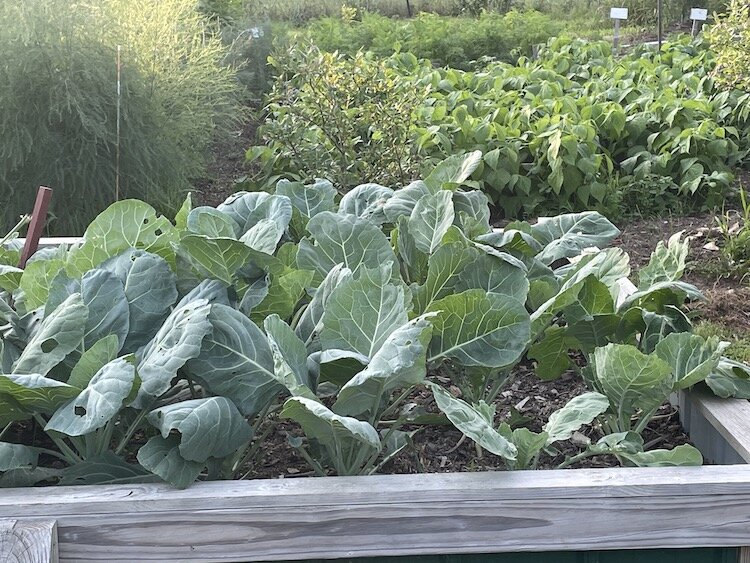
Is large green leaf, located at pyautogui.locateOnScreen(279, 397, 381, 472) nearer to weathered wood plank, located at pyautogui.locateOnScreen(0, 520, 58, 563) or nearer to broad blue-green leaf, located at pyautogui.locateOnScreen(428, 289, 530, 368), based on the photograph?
broad blue-green leaf, located at pyautogui.locateOnScreen(428, 289, 530, 368)

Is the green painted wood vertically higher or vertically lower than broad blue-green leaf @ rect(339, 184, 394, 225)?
lower

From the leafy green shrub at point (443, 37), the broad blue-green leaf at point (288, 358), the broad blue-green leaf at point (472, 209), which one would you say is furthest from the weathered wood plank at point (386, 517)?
the leafy green shrub at point (443, 37)

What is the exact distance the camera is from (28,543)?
1430 mm

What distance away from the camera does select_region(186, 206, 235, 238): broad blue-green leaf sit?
2.07 meters

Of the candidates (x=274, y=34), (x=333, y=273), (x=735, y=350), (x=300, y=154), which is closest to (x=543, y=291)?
(x=333, y=273)

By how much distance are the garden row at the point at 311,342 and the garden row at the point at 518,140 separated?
259 centimetres

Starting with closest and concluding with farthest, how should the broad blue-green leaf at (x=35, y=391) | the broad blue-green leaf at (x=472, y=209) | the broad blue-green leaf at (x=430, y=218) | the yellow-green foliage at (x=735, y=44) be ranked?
the broad blue-green leaf at (x=35, y=391)
the broad blue-green leaf at (x=430, y=218)
the broad blue-green leaf at (x=472, y=209)
the yellow-green foliage at (x=735, y=44)

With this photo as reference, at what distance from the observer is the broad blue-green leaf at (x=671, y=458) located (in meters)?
1.63

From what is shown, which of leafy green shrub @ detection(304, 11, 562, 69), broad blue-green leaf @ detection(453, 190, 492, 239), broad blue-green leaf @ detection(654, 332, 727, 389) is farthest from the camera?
leafy green shrub @ detection(304, 11, 562, 69)

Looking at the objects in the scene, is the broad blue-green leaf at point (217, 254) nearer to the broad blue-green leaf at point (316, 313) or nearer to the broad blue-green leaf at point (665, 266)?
the broad blue-green leaf at point (316, 313)

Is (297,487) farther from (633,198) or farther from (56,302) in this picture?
(633,198)

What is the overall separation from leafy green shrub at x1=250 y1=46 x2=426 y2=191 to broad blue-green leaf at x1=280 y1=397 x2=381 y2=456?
330 centimetres

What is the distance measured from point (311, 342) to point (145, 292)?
370 millimetres

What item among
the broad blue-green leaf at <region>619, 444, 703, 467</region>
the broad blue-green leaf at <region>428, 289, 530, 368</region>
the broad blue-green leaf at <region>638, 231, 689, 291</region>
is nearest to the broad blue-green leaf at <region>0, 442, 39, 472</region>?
the broad blue-green leaf at <region>428, 289, 530, 368</region>
